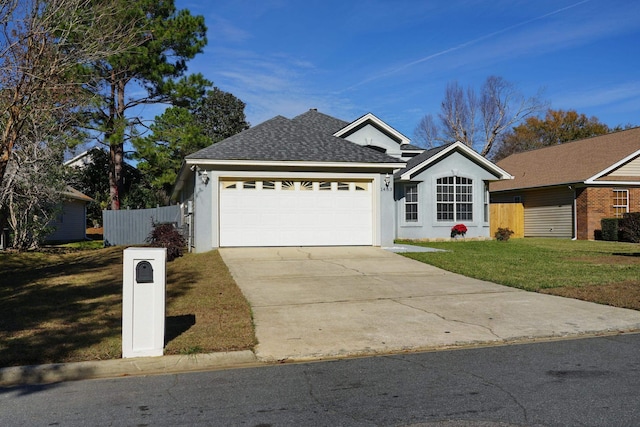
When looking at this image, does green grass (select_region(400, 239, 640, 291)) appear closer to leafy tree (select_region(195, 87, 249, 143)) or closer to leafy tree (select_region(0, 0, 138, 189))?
leafy tree (select_region(0, 0, 138, 189))

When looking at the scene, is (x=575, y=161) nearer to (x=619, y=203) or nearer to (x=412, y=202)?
(x=619, y=203)

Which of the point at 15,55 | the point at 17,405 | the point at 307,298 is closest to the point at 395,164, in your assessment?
the point at 307,298

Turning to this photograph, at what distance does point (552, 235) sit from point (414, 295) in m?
18.5

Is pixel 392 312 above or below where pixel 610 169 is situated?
below

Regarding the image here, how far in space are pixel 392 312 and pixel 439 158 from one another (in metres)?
14.9

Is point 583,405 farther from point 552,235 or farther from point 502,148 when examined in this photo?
point 502,148

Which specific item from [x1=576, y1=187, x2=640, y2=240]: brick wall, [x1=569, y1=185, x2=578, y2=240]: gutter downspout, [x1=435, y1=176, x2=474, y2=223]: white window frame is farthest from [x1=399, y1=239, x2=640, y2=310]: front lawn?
[x1=569, y1=185, x2=578, y2=240]: gutter downspout

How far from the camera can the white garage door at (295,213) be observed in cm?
1723

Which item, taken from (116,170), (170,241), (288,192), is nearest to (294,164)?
(288,192)

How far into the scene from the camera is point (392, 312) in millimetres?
8820

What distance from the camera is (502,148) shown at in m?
55.9

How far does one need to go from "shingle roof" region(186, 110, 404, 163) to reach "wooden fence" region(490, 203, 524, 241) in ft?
30.2

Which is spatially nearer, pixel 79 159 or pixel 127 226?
pixel 127 226

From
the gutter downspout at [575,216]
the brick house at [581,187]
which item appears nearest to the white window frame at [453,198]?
the brick house at [581,187]
